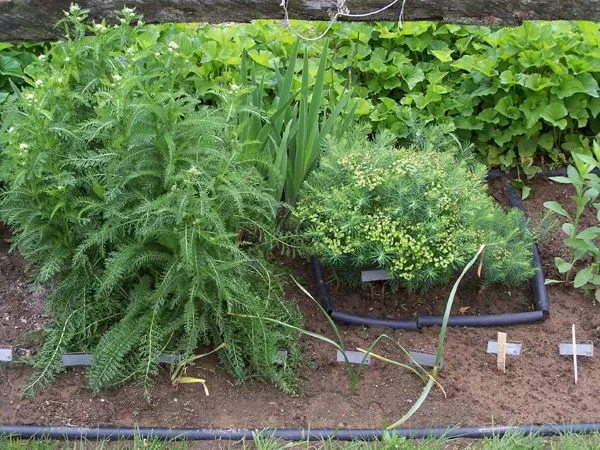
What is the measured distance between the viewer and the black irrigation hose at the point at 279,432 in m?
2.95

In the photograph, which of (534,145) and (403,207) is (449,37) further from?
(403,207)

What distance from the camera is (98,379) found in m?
3.02

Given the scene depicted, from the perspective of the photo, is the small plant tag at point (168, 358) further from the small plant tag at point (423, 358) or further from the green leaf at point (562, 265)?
the green leaf at point (562, 265)

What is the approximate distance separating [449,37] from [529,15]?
1252mm

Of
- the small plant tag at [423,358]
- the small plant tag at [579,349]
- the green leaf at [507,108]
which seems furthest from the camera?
the green leaf at [507,108]

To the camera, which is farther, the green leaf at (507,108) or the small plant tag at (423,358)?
the green leaf at (507,108)

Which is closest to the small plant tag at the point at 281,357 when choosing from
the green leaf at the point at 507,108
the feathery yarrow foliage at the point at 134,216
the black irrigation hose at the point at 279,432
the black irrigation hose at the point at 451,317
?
the feathery yarrow foliage at the point at 134,216

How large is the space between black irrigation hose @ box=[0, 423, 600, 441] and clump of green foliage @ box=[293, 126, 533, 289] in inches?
24.2

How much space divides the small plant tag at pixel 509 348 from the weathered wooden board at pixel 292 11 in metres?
1.27

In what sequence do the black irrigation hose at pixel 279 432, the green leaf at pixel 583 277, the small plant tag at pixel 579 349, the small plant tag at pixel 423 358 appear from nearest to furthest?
1. the black irrigation hose at pixel 279 432
2. the small plant tag at pixel 423 358
3. the small plant tag at pixel 579 349
4. the green leaf at pixel 583 277

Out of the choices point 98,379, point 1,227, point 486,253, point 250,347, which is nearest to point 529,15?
point 486,253

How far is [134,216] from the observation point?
2.92 metres

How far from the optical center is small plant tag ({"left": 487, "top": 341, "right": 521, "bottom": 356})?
3.36 metres

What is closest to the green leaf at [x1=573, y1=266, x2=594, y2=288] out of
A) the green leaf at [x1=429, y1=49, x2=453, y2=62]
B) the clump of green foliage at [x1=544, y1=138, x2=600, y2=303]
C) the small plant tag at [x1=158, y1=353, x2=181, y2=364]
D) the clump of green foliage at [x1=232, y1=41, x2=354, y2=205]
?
the clump of green foliage at [x1=544, y1=138, x2=600, y2=303]
